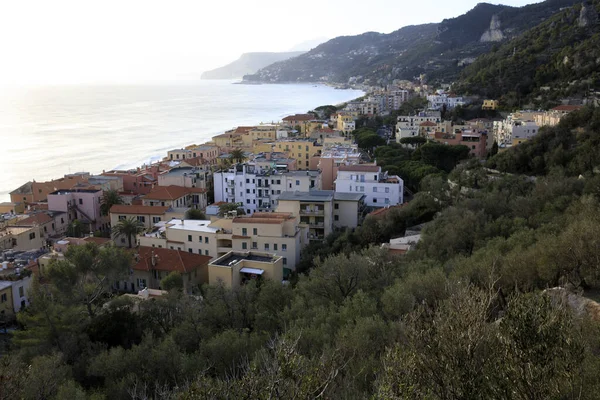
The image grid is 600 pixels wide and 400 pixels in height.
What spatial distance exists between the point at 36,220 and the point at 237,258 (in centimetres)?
1331

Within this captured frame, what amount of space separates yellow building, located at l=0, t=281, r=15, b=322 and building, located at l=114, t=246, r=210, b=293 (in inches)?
142

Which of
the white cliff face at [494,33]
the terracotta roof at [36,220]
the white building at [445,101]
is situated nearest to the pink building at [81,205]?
the terracotta roof at [36,220]

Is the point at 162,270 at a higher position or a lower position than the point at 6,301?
lower

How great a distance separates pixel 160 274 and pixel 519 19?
10647 cm

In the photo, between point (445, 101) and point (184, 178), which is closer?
point (184, 178)

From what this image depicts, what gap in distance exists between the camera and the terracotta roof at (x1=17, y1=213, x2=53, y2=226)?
26044 mm

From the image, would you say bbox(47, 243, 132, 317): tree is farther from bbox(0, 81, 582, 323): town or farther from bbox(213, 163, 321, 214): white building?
bbox(213, 163, 321, 214): white building

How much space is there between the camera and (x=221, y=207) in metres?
28.3

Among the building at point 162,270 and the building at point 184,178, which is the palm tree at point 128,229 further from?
the building at point 184,178

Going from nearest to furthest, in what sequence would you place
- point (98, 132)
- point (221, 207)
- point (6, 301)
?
1. point (6, 301)
2. point (221, 207)
3. point (98, 132)

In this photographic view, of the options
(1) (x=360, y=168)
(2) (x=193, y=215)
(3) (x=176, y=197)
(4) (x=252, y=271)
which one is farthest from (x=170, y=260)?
(1) (x=360, y=168)

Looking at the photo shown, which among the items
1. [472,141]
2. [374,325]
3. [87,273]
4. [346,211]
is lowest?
[346,211]

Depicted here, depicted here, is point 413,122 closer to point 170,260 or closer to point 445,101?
point 445,101

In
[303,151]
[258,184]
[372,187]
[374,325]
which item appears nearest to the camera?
[374,325]
